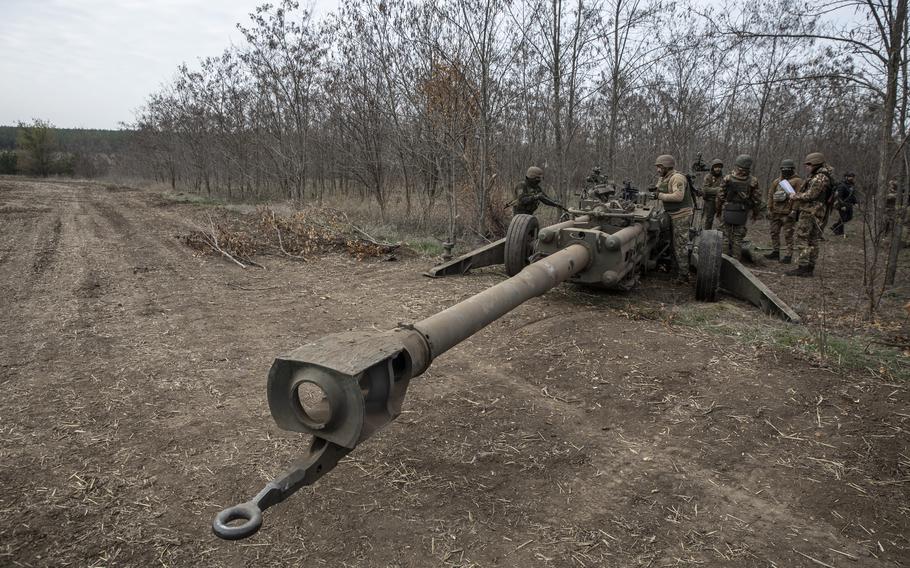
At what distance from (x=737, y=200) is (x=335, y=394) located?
30.4ft

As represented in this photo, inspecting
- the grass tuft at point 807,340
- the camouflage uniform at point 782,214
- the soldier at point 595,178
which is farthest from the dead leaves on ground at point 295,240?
the camouflage uniform at point 782,214

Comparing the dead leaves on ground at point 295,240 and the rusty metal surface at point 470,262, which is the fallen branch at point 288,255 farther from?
the rusty metal surface at point 470,262

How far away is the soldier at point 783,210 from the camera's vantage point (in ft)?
31.2

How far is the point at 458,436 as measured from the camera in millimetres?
3332

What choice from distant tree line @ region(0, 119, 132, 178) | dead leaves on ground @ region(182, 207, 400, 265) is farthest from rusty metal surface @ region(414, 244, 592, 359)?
distant tree line @ region(0, 119, 132, 178)

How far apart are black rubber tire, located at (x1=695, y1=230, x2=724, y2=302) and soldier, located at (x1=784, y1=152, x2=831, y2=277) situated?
3013mm

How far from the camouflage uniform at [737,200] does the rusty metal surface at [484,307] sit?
6202mm

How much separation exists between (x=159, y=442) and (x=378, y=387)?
1.97 metres

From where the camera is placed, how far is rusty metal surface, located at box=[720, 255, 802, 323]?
218 inches

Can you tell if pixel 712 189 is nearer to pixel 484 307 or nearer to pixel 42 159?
pixel 484 307

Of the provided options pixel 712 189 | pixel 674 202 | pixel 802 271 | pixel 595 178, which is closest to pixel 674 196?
pixel 674 202

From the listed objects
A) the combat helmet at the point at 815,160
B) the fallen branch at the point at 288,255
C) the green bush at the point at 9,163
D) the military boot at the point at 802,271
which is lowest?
the military boot at the point at 802,271

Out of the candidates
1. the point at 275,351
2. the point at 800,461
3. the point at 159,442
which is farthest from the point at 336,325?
the point at 800,461

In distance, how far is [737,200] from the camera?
364 inches
